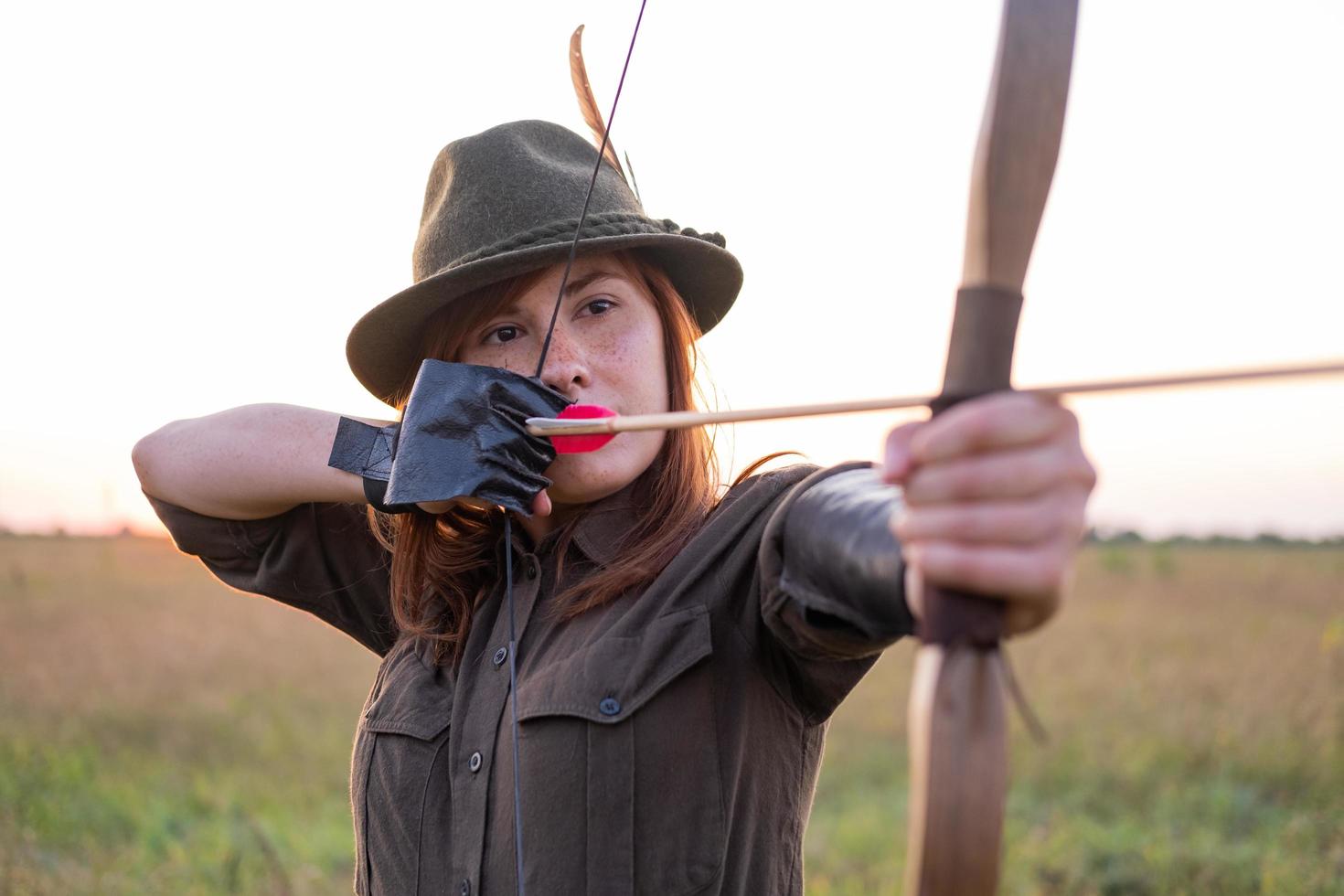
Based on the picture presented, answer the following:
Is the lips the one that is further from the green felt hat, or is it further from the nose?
the green felt hat

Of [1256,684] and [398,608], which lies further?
[1256,684]

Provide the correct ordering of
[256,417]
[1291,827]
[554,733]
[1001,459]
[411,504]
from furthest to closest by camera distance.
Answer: [1291,827] < [256,417] < [411,504] < [554,733] < [1001,459]

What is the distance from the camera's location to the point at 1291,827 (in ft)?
15.1

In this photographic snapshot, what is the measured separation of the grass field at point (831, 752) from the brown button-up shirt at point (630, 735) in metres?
2.94

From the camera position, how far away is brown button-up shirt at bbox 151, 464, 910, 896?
120cm

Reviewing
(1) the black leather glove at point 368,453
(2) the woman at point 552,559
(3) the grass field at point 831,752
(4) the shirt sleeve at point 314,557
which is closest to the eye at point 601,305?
(2) the woman at point 552,559

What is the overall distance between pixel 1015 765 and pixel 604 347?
5.07 meters

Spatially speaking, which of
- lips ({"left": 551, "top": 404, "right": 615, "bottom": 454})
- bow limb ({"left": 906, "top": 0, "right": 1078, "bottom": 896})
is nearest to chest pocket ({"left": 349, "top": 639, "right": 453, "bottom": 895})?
lips ({"left": 551, "top": 404, "right": 615, "bottom": 454})

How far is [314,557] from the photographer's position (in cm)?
190

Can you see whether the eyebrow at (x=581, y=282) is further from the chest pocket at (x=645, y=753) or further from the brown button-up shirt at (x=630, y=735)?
the chest pocket at (x=645, y=753)

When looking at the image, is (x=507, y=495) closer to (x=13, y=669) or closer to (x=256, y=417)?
(x=256, y=417)

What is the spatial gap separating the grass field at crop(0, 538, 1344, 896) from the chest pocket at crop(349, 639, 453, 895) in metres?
2.79

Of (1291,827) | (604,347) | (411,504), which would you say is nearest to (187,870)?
(411,504)

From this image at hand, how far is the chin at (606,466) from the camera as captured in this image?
145 cm
